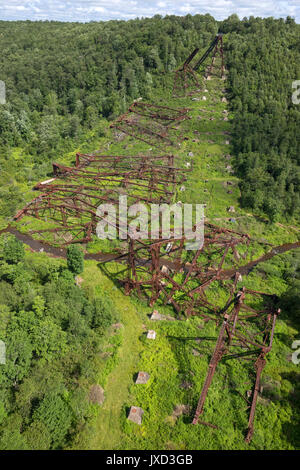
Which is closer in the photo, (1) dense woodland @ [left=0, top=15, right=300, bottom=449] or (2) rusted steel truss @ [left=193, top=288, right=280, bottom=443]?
(1) dense woodland @ [left=0, top=15, right=300, bottom=449]

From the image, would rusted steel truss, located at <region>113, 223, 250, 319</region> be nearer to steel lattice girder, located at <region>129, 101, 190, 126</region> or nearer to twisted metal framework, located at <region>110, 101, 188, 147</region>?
twisted metal framework, located at <region>110, 101, 188, 147</region>

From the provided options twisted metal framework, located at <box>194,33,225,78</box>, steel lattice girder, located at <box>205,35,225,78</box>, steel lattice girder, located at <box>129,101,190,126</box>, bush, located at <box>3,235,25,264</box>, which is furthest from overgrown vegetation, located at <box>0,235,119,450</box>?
twisted metal framework, located at <box>194,33,225,78</box>

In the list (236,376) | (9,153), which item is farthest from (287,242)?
(9,153)

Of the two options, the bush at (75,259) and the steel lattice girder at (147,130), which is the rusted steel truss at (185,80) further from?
the bush at (75,259)

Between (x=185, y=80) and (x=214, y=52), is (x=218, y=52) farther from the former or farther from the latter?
(x=185, y=80)

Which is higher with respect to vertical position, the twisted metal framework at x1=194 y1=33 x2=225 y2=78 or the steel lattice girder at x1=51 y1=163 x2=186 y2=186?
the twisted metal framework at x1=194 y1=33 x2=225 y2=78

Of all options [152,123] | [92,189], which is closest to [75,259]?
[92,189]
